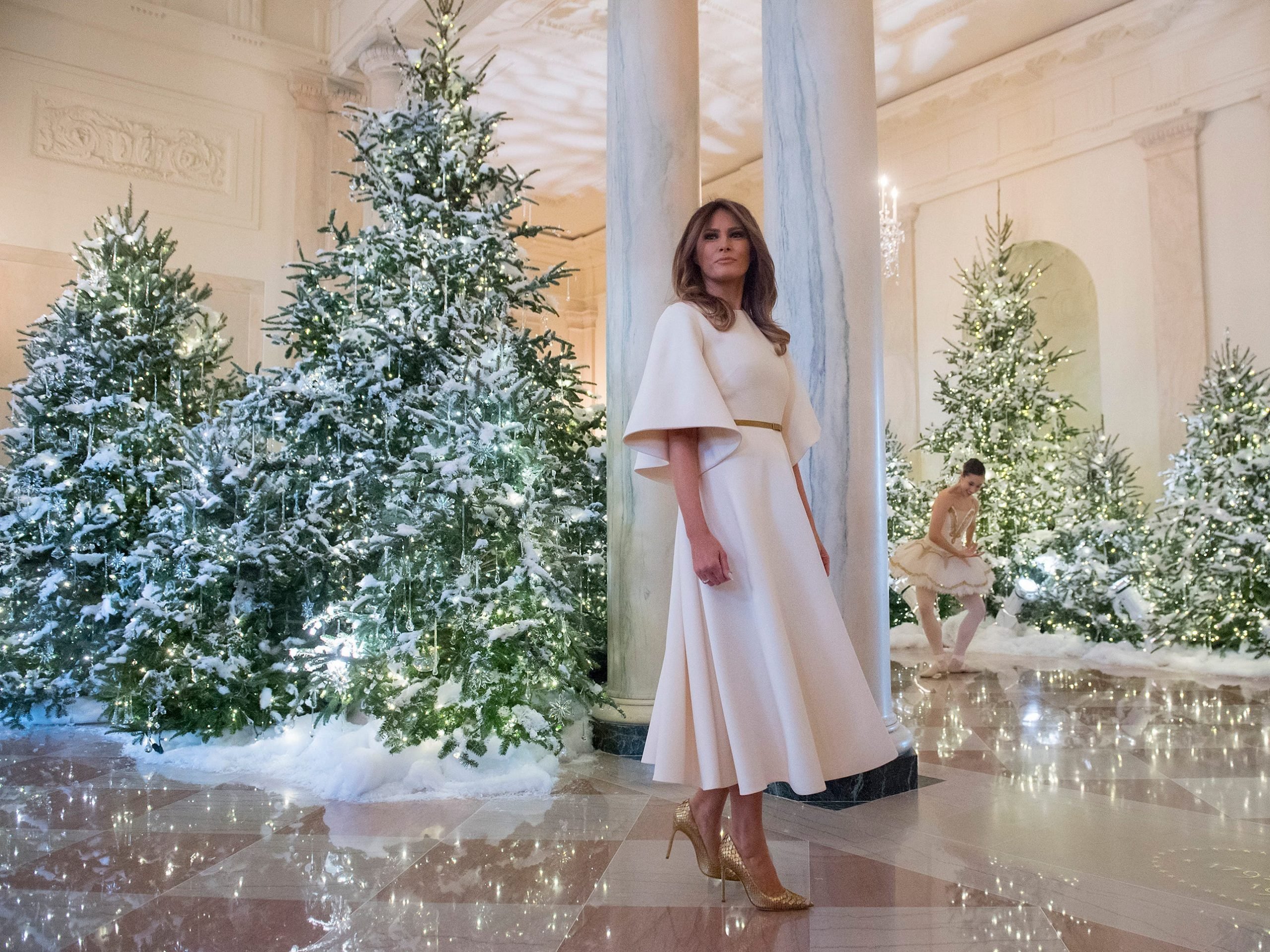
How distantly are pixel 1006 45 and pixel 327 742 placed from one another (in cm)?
1246

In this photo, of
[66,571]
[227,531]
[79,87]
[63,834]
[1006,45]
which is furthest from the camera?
[1006,45]

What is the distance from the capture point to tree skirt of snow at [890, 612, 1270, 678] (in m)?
7.86

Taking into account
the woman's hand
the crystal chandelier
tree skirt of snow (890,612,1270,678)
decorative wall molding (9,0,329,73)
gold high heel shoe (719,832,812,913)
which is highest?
decorative wall molding (9,0,329,73)

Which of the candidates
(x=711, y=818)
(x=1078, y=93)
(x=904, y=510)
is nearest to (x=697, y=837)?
(x=711, y=818)

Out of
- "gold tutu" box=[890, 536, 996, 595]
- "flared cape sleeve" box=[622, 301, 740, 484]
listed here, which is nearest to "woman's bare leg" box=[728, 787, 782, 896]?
"flared cape sleeve" box=[622, 301, 740, 484]

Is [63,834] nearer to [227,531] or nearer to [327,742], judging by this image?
[327,742]

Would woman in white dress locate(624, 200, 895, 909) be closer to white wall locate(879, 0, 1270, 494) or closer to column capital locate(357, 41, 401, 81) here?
column capital locate(357, 41, 401, 81)

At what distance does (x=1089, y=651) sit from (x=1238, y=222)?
18.5ft

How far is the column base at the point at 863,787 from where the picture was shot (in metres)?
3.82

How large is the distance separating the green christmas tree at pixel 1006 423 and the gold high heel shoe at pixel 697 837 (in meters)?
8.37

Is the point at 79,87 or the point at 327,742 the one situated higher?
the point at 79,87

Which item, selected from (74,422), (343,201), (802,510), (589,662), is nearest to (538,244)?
(343,201)

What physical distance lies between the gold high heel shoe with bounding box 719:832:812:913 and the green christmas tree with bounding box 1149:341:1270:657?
23.8 ft

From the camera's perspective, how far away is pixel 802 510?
269 centimetres
